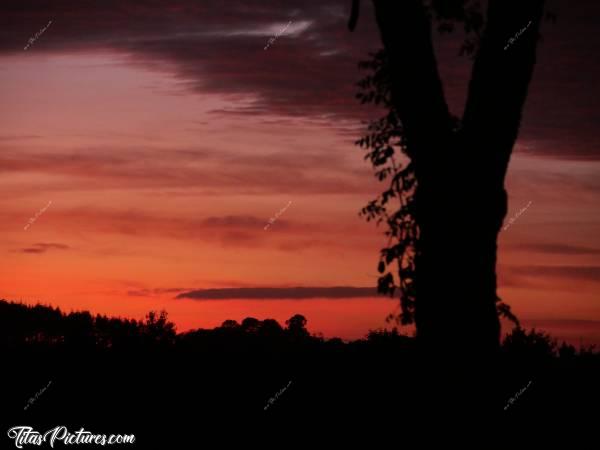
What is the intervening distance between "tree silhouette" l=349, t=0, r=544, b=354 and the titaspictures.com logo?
23.7ft

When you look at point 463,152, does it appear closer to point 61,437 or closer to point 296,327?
point 61,437

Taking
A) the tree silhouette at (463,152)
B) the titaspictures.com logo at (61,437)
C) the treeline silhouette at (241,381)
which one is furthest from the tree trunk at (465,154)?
the titaspictures.com logo at (61,437)

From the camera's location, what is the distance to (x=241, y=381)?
57.3ft

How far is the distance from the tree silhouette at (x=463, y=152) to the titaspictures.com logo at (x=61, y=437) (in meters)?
Result: 7.23

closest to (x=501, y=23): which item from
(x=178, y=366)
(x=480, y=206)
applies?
(x=480, y=206)

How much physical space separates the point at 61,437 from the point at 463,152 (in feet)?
30.4

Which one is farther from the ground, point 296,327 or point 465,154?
point 465,154

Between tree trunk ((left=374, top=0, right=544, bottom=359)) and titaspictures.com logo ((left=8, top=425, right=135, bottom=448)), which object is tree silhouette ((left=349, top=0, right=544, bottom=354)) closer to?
tree trunk ((left=374, top=0, right=544, bottom=359))

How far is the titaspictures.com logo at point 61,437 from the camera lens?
1504 centimetres

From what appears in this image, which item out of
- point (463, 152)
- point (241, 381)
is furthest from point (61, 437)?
point (463, 152)

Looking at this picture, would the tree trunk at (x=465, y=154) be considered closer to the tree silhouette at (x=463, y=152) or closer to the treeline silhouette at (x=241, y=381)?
the tree silhouette at (x=463, y=152)

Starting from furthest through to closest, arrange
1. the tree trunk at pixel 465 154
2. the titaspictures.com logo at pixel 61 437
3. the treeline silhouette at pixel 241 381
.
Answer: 1. the treeline silhouette at pixel 241 381
2. the titaspictures.com logo at pixel 61 437
3. the tree trunk at pixel 465 154

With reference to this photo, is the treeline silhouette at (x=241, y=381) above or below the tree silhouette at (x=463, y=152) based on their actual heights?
below

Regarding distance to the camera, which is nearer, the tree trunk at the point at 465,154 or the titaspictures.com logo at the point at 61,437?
the tree trunk at the point at 465,154
